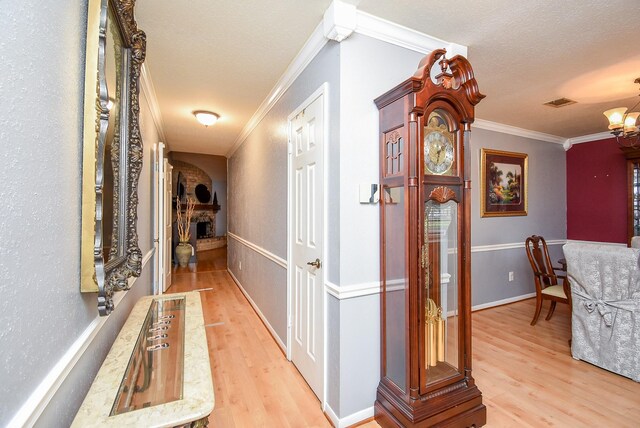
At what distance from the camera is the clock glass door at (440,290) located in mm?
1719

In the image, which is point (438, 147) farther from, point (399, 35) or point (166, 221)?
point (166, 221)

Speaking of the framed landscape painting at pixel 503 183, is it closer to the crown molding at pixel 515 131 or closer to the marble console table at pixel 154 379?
the crown molding at pixel 515 131

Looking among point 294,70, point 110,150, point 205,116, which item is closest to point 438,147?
point 294,70

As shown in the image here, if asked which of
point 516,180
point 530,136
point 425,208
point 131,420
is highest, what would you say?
point 530,136

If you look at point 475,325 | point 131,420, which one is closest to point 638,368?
point 475,325

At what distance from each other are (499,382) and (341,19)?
279 cm

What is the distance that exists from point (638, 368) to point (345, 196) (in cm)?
265

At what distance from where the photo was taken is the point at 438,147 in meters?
1.75

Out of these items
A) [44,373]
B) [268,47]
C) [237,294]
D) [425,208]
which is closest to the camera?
[44,373]

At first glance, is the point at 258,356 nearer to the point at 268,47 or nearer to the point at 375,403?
the point at 375,403

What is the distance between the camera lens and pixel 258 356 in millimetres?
2715

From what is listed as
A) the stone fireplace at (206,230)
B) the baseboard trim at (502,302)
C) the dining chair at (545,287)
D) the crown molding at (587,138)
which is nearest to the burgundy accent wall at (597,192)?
the crown molding at (587,138)

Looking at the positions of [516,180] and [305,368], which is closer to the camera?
[305,368]

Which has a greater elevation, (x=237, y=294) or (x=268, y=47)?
(x=268, y=47)
